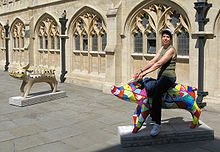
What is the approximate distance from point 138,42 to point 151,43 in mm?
700

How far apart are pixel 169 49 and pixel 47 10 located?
1274 centimetres

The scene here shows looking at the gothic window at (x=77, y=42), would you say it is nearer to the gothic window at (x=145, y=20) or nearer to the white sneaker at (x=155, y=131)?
the gothic window at (x=145, y=20)

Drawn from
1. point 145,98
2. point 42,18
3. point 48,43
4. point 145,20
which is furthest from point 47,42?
point 145,98

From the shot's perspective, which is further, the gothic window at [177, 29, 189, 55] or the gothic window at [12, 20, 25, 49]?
the gothic window at [12, 20, 25, 49]

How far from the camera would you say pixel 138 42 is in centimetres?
1170

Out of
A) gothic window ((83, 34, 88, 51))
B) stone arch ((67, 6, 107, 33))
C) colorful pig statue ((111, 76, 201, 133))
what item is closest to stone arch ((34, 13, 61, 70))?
stone arch ((67, 6, 107, 33))

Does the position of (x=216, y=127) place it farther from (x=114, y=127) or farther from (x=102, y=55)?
(x=102, y=55)

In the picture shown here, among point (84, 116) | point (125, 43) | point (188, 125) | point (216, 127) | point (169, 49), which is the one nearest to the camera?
point (169, 49)

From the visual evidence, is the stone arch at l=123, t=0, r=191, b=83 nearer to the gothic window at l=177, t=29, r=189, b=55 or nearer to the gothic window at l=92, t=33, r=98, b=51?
the gothic window at l=177, t=29, r=189, b=55

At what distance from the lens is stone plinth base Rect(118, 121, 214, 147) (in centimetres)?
575

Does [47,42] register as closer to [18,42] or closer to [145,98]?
[18,42]

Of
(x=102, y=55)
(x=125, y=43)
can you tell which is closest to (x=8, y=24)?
(x=102, y=55)

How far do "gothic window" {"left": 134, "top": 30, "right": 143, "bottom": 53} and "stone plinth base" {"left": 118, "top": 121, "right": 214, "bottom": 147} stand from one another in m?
5.85

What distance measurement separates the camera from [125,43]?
12.0 meters
